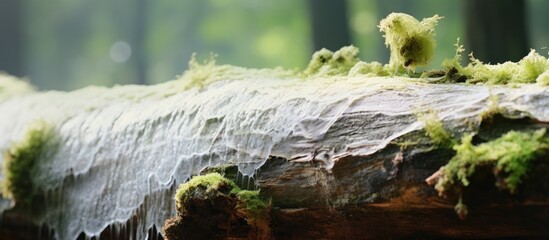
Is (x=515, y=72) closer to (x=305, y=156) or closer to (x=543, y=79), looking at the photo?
(x=543, y=79)

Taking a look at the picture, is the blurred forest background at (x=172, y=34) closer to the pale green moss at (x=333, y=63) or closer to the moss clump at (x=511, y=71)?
the pale green moss at (x=333, y=63)

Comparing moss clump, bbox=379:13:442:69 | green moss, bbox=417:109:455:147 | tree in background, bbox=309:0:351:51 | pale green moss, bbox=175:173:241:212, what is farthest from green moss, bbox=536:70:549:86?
tree in background, bbox=309:0:351:51

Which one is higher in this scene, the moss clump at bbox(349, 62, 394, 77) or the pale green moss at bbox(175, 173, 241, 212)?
the moss clump at bbox(349, 62, 394, 77)

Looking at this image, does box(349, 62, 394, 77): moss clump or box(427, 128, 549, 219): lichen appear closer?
box(427, 128, 549, 219): lichen

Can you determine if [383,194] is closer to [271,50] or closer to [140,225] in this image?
[140,225]

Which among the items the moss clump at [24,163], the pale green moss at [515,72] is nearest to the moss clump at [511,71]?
the pale green moss at [515,72]

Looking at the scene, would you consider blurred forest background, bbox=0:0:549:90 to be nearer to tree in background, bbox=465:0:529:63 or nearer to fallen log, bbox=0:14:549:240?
tree in background, bbox=465:0:529:63
